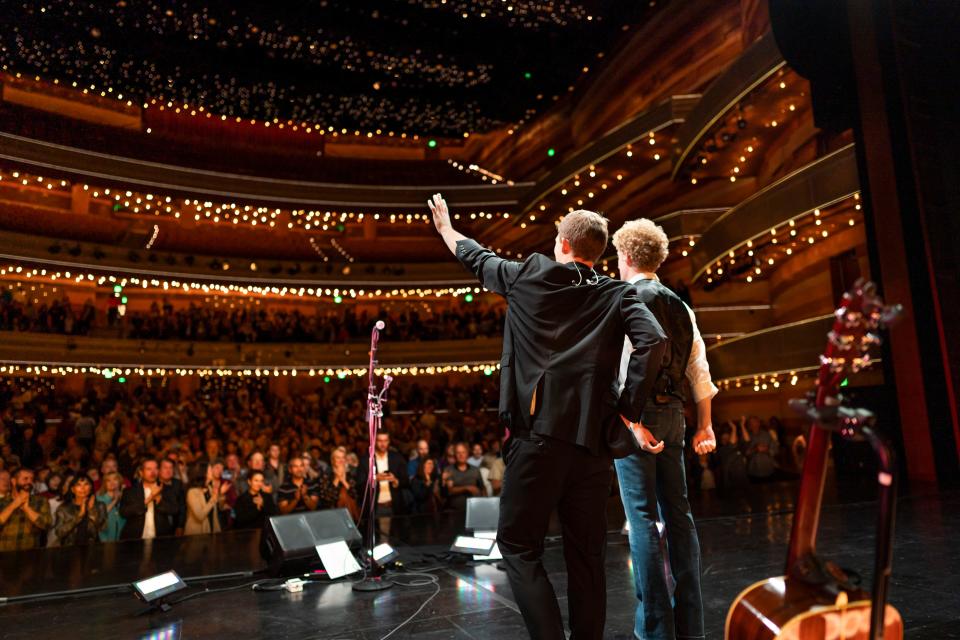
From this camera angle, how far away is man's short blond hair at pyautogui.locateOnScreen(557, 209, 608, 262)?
238 cm

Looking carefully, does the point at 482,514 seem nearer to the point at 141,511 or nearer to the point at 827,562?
the point at 141,511

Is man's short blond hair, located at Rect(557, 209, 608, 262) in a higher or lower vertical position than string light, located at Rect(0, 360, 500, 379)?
lower

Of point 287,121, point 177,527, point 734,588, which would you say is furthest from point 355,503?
point 287,121

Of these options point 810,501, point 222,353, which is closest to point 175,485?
point 810,501

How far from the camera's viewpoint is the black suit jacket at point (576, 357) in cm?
218

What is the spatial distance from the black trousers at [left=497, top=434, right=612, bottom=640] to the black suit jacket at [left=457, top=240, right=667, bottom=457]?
0.08 m

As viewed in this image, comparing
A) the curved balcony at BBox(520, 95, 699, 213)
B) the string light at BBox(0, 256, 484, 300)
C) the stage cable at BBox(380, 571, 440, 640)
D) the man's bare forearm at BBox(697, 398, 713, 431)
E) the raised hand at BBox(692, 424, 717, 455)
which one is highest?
the curved balcony at BBox(520, 95, 699, 213)

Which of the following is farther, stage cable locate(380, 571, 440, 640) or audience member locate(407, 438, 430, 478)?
audience member locate(407, 438, 430, 478)

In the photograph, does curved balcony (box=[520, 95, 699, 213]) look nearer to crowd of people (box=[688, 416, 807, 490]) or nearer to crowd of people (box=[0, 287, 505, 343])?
crowd of people (box=[0, 287, 505, 343])

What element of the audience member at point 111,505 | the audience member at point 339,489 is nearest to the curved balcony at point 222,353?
the audience member at point 111,505

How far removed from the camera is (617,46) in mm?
19188

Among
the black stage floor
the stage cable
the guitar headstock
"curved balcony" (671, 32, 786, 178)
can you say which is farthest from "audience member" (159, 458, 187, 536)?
"curved balcony" (671, 32, 786, 178)

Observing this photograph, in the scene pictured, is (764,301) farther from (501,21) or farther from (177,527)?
(177,527)

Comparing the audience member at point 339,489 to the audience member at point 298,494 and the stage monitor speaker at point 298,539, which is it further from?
the stage monitor speaker at point 298,539
